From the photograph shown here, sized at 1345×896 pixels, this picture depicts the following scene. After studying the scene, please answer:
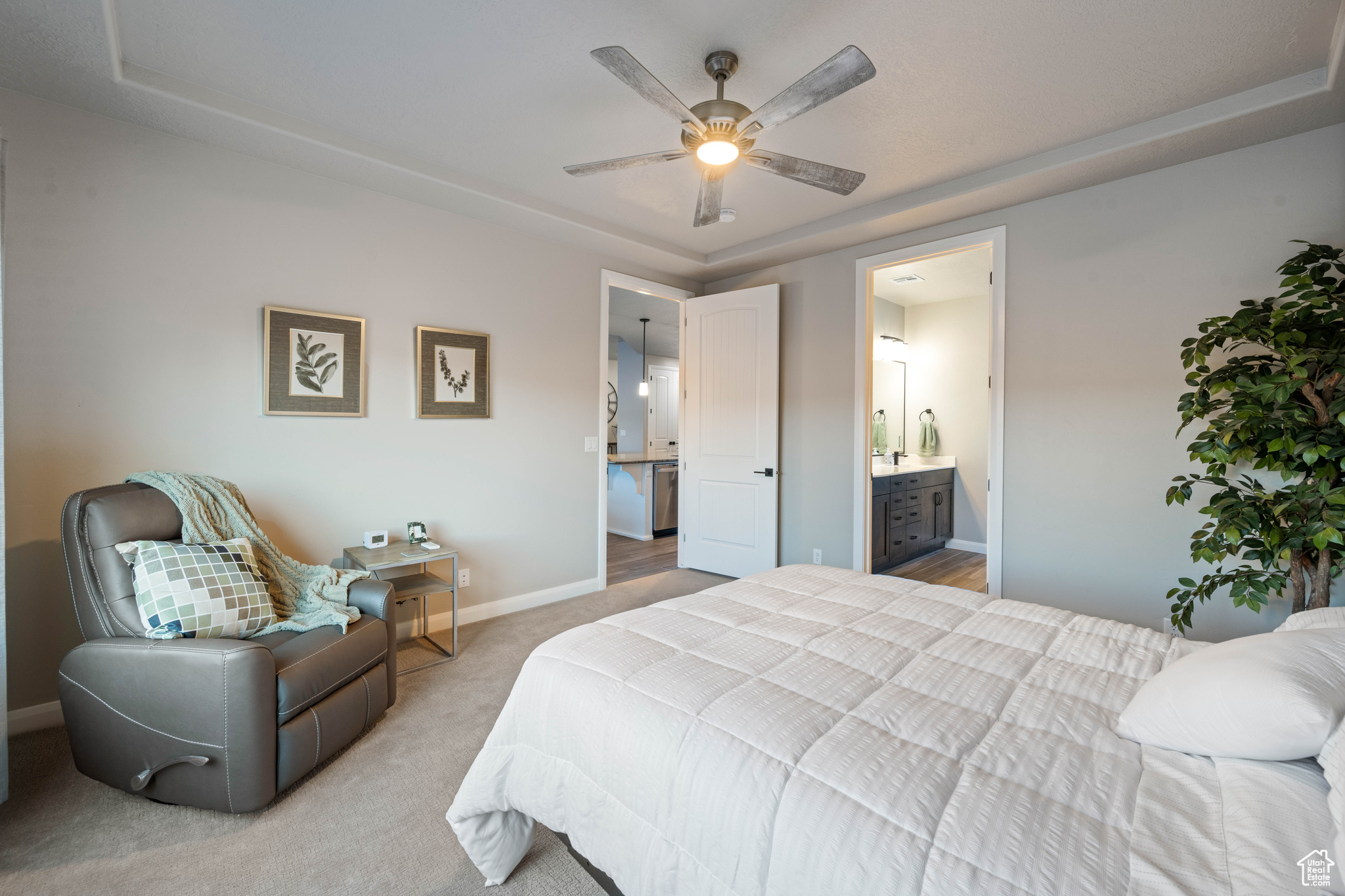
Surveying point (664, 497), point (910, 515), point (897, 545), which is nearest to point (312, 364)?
point (664, 497)

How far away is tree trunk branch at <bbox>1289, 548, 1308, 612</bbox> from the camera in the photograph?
215 cm

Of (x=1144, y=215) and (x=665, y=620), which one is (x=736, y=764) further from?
(x=1144, y=215)

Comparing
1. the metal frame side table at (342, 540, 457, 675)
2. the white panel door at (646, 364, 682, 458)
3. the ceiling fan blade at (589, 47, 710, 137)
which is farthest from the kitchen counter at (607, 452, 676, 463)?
the ceiling fan blade at (589, 47, 710, 137)

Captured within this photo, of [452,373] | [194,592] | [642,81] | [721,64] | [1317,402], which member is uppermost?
[721,64]

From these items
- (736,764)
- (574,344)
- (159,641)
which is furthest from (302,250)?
(736,764)

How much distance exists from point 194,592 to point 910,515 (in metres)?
4.98

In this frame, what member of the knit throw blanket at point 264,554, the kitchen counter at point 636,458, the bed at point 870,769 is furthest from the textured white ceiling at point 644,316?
the bed at point 870,769

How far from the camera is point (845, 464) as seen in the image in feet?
13.2

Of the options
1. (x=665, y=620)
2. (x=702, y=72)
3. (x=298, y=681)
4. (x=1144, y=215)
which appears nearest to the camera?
(x=665, y=620)

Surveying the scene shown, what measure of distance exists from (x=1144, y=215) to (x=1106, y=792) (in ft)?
10.0

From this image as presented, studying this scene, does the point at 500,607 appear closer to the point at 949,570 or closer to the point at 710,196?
the point at 710,196

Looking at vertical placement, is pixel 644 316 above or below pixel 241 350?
above

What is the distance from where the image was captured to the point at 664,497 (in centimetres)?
650

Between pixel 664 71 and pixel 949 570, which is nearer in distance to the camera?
pixel 664 71
